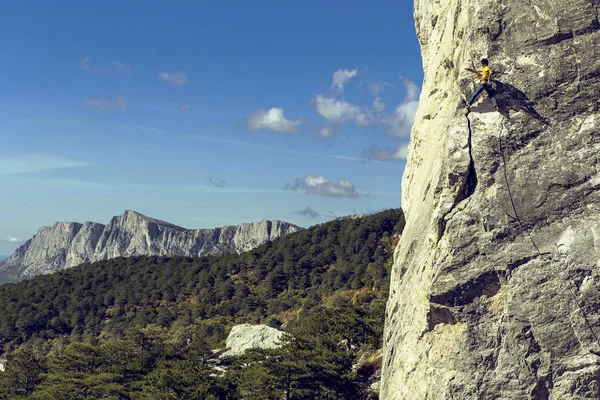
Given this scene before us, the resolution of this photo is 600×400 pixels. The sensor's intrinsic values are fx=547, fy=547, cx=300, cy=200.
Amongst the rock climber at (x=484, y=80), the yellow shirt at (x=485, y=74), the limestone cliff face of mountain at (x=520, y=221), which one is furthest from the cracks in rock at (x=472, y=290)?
the yellow shirt at (x=485, y=74)

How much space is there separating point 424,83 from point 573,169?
640 cm

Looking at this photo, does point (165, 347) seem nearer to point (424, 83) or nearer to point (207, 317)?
point (424, 83)

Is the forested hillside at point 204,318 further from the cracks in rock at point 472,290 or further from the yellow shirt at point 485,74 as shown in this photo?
the yellow shirt at point 485,74

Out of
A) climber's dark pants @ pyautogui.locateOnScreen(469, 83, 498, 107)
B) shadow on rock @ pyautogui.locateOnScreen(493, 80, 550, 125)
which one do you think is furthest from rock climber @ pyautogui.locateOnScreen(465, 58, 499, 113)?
shadow on rock @ pyautogui.locateOnScreen(493, 80, 550, 125)

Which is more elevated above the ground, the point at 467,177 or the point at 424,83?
the point at 424,83

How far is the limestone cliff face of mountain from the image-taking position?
1252 cm

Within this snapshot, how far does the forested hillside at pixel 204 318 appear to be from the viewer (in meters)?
28.6

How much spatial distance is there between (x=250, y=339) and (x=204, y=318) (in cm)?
3294

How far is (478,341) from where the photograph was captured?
508 inches

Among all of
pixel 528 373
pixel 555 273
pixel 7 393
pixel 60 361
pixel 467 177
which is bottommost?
pixel 7 393

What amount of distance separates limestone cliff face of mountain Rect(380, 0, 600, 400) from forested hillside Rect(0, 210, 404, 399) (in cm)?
1593

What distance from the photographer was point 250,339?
129 ft

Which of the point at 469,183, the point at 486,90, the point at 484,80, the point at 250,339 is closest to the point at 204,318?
the point at 250,339

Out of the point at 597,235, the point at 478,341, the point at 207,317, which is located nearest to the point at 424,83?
the point at 597,235
